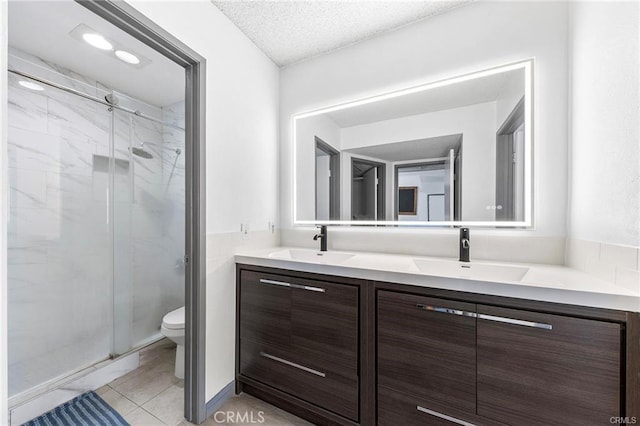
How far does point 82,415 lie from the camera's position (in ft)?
4.88

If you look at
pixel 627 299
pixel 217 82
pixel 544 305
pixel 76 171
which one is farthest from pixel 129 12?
pixel 627 299

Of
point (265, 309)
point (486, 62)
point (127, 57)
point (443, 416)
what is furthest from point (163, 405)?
point (486, 62)

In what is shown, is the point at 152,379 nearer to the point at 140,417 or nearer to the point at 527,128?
the point at 140,417

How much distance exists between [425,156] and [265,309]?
1475 millimetres

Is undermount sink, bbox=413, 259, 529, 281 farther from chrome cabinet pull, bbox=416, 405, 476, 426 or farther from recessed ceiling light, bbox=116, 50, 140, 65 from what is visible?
recessed ceiling light, bbox=116, 50, 140, 65

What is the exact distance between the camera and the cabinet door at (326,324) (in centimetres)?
130

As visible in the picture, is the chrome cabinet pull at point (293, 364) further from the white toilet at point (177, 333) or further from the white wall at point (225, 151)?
the white toilet at point (177, 333)

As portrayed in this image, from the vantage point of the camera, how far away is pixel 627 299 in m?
0.83

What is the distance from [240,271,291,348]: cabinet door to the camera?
149 centimetres

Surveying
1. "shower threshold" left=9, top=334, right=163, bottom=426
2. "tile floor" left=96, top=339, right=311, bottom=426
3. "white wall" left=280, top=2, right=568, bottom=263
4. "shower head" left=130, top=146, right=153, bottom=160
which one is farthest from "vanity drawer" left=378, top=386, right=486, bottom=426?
"shower head" left=130, top=146, right=153, bottom=160

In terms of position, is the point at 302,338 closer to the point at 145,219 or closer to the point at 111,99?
the point at 145,219

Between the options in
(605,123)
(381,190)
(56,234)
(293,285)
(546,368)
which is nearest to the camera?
(546,368)

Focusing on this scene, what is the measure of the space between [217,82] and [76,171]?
1.34 m

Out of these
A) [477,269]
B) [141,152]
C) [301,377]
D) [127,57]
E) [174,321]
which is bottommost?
[301,377]
